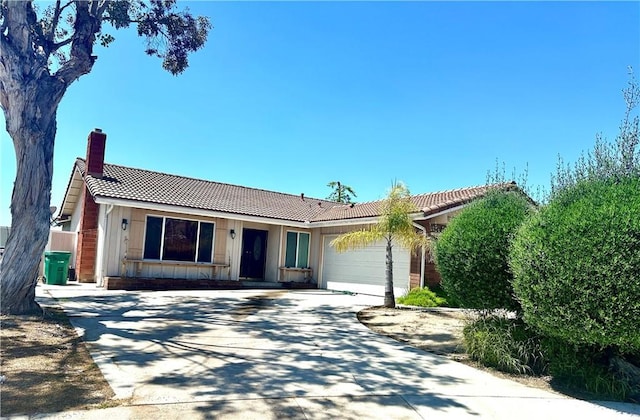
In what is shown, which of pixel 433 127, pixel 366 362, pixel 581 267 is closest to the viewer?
pixel 581 267

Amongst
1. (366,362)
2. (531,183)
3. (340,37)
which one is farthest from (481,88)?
(366,362)

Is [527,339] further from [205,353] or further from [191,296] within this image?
[191,296]

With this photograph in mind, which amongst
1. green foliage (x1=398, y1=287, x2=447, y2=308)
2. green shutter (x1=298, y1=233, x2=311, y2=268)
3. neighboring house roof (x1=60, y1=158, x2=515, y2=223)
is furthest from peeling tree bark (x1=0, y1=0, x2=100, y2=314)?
green shutter (x1=298, y1=233, x2=311, y2=268)

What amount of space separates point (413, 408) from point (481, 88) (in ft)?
36.1

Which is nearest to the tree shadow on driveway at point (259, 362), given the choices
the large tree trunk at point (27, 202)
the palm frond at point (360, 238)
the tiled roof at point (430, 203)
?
the large tree trunk at point (27, 202)

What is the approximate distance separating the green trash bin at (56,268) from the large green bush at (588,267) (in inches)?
596

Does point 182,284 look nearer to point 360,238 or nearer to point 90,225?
point 90,225

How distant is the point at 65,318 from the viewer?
27.0 feet

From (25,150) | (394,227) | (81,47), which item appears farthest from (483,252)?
(81,47)

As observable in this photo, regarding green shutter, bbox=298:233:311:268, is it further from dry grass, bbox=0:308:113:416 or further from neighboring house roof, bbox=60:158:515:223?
dry grass, bbox=0:308:113:416

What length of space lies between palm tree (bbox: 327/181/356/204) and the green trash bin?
3824 centimetres

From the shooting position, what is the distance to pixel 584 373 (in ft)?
17.5

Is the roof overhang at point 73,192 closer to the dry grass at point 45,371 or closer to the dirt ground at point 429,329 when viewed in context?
the dry grass at point 45,371

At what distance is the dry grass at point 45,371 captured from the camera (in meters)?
3.98
